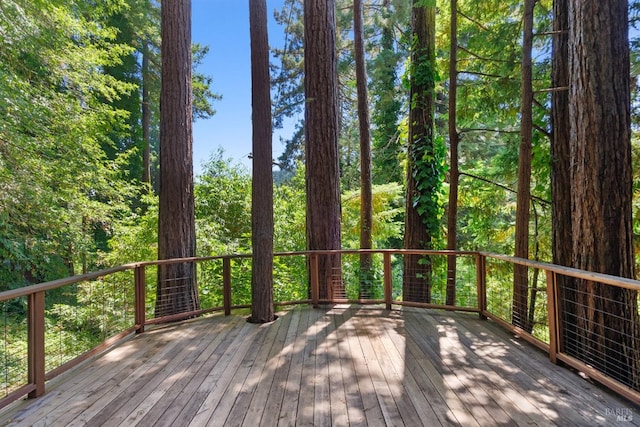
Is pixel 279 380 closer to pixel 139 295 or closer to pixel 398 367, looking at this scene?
pixel 398 367

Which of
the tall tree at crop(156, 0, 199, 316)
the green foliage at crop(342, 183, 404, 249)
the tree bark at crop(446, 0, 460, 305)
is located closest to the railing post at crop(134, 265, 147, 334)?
the tall tree at crop(156, 0, 199, 316)

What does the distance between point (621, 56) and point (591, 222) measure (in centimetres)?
156

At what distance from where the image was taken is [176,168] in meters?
4.94

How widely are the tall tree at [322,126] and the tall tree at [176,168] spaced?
74.7 inches

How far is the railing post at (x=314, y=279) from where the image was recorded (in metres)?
4.94

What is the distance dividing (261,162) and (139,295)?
7.39 feet

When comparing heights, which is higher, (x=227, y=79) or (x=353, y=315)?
(x=227, y=79)

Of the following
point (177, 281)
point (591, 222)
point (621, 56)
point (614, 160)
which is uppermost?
point (621, 56)

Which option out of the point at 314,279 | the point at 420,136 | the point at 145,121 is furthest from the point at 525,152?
the point at 145,121

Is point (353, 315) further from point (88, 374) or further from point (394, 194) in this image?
point (394, 194)

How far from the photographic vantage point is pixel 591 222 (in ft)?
10.0

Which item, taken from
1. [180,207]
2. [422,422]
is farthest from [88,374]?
[422,422]

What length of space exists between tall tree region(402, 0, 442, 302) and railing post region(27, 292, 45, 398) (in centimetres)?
514

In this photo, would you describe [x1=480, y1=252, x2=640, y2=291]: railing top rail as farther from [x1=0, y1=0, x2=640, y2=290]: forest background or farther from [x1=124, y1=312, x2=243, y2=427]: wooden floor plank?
[x1=124, y1=312, x2=243, y2=427]: wooden floor plank
